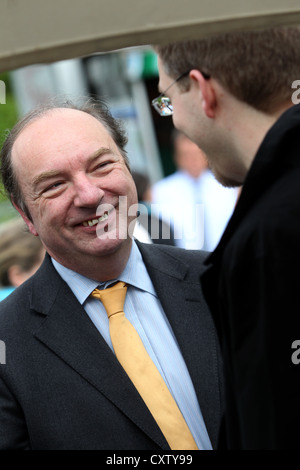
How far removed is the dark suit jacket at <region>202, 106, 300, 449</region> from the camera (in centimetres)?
145

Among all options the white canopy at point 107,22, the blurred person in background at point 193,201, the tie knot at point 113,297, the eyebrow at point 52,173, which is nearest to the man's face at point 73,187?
the eyebrow at point 52,173

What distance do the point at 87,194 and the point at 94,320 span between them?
46 centimetres

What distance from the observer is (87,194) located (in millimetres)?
2520

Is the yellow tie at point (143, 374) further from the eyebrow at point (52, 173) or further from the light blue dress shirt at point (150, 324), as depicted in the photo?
the eyebrow at point (52, 173)

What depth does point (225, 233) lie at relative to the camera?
166cm

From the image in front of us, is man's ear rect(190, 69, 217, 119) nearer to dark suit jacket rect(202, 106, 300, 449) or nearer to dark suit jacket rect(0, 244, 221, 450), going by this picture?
dark suit jacket rect(202, 106, 300, 449)

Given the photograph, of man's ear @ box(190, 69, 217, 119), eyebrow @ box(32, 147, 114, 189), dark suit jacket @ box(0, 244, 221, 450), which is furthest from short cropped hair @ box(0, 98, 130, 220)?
man's ear @ box(190, 69, 217, 119)

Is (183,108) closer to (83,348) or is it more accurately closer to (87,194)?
(87,194)

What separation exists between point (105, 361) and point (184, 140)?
17.1ft

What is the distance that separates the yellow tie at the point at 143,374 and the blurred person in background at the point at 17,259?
2.19 m

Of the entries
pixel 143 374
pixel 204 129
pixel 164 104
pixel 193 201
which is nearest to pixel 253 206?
pixel 204 129

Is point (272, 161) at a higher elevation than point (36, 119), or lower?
lower

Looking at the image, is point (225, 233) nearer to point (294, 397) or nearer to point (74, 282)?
point (294, 397)

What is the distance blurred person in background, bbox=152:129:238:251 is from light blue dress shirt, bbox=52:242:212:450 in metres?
2.79
